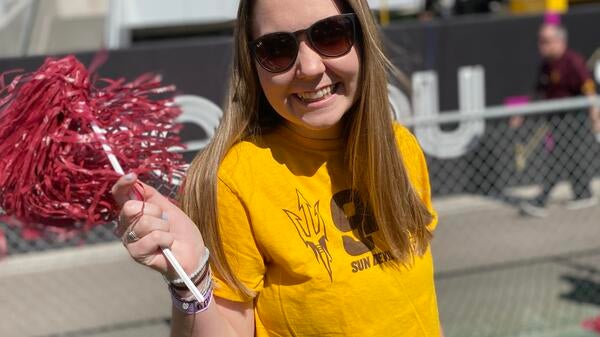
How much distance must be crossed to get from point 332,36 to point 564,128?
4484 millimetres

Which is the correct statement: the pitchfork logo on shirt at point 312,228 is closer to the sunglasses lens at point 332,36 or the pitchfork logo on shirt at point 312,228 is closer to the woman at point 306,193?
the woman at point 306,193

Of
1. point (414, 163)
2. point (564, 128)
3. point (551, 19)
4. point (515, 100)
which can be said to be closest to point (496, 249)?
point (564, 128)

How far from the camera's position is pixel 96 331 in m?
5.21

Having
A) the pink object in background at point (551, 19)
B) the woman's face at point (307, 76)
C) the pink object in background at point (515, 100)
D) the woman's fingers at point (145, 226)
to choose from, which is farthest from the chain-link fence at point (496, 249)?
the woman's fingers at point (145, 226)

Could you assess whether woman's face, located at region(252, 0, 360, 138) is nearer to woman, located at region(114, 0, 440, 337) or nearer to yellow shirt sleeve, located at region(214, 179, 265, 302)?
woman, located at region(114, 0, 440, 337)

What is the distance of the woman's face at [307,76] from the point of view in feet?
5.95

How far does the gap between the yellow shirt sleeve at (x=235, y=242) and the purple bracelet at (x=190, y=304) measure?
0.12m

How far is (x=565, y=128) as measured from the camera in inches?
235

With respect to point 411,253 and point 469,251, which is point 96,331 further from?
point 411,253

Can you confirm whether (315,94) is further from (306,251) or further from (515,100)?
(515,100)

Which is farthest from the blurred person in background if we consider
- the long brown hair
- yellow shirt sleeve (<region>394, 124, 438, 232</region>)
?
the long brown hair

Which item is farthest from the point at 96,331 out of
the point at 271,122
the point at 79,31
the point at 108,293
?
the point at 79,31

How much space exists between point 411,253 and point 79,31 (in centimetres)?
898

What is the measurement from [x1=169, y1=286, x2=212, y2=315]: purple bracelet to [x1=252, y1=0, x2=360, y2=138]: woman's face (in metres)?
0.41
